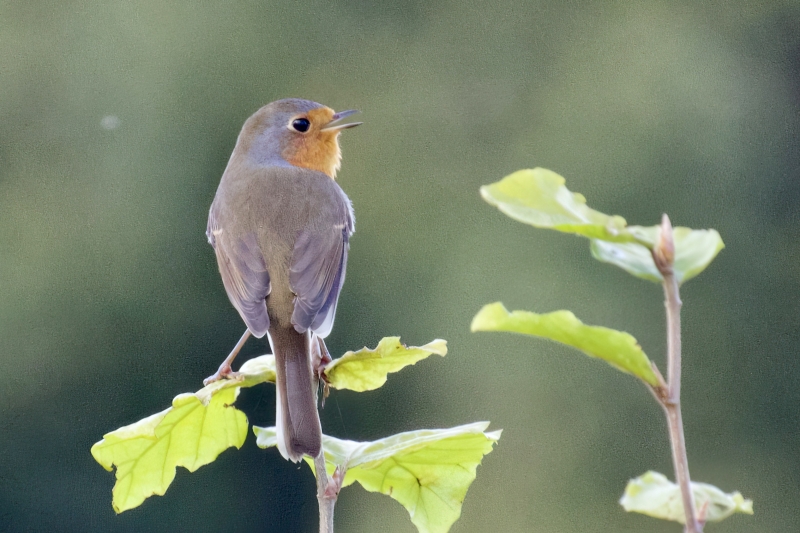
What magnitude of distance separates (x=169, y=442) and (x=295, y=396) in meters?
0.31

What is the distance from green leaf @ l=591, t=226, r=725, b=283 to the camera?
2.18 feet

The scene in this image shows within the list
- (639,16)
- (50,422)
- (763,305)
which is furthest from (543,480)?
(639,16)

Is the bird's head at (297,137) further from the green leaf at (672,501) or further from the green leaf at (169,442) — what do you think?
the green leaf at (672,501)

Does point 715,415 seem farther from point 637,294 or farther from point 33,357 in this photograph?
point 33,357

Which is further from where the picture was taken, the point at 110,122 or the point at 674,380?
the point at 110,122

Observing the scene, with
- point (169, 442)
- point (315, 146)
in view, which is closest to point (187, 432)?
point (169, 442)

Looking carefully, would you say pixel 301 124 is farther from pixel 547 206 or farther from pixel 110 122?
pixel 110 122

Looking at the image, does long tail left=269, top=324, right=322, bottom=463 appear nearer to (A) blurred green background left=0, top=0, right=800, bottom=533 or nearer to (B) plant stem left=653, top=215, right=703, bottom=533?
(B) plant stem left=653, top=215, right=703, bottom=533

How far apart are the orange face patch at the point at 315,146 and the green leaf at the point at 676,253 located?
160 centimetres

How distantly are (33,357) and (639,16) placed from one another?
813 centimetres

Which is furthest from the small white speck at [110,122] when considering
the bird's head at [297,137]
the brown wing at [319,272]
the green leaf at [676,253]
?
the green leaf at [676,253]

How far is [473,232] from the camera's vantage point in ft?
32.5

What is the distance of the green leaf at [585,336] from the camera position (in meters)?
0.65

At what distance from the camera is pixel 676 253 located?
0.69 meters
